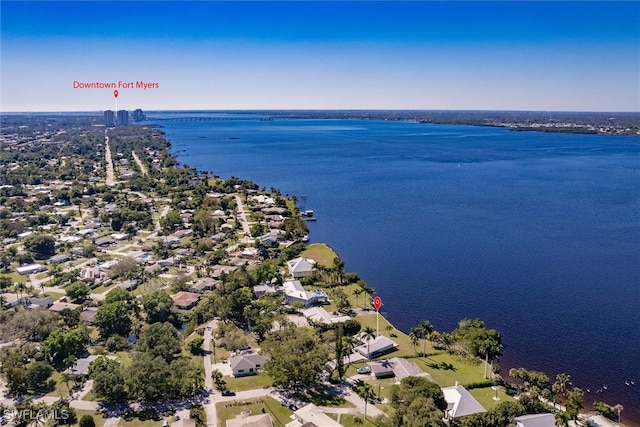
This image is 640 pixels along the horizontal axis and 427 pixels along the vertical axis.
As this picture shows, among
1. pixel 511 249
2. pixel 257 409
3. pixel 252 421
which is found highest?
pixel 511 249

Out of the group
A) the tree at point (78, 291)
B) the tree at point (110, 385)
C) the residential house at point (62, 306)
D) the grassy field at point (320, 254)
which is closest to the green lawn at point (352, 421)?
the tree at point (110, 385)

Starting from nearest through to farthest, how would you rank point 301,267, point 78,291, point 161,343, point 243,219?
point 161,343 < point 78,291 < point 301,267 < point 243,219

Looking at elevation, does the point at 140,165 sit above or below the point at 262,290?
above

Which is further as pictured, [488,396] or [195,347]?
[195,347]

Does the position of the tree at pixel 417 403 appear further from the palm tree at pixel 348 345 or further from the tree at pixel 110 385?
the tree at pixel 110 385

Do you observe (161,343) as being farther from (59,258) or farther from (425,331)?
(59,258)

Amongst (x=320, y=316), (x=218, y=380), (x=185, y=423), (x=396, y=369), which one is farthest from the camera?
(x=320, y=316)

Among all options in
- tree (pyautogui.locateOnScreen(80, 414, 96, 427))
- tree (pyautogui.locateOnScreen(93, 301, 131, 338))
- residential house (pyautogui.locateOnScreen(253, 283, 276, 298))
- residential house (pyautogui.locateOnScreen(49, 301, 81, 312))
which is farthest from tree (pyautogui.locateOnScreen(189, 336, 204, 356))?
residential house (pyautogui.locateOnScreen(49, 301, 81, 312))

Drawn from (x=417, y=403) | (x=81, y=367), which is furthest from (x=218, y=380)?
(x=417, y=403)
